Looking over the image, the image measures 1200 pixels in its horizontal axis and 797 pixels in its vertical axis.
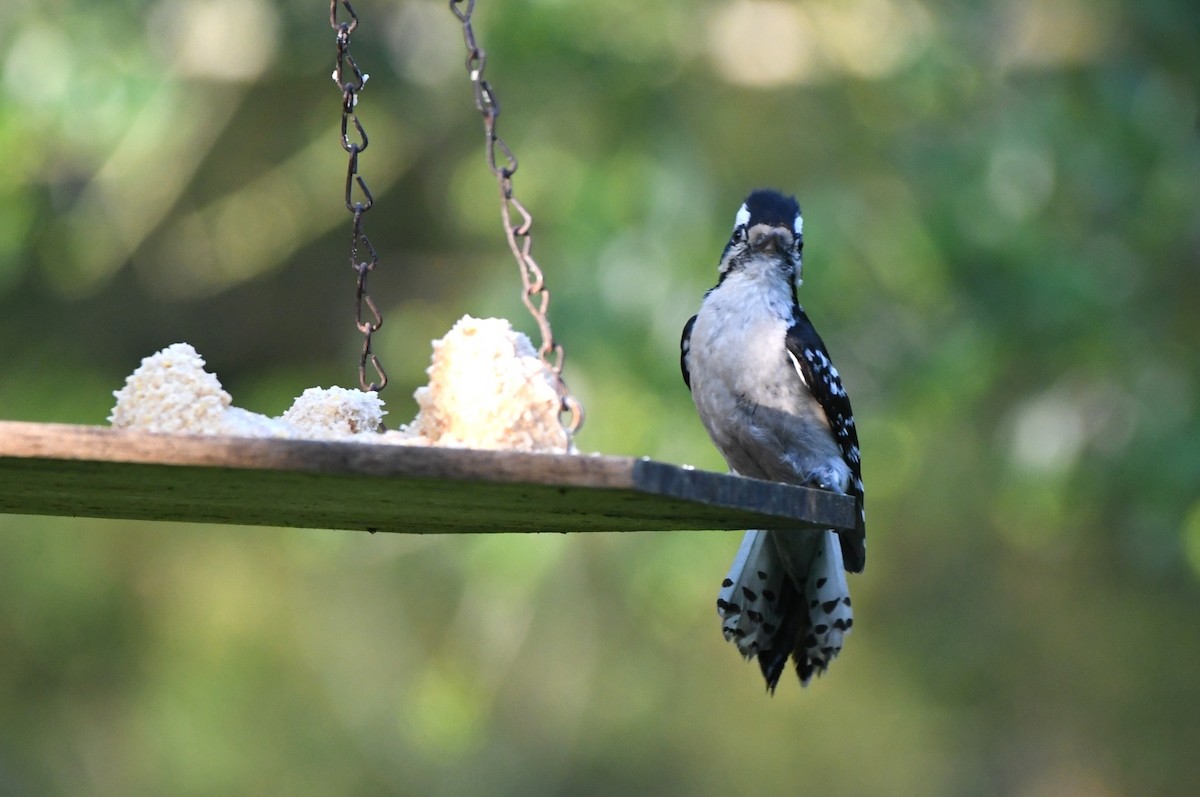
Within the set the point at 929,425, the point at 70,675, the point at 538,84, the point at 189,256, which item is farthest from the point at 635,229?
the point at 70,675

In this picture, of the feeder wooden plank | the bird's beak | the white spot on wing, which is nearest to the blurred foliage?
the bird's beak

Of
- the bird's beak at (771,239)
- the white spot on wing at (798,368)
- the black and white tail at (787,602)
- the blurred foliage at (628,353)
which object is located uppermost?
the blurred foliage at (628,353)

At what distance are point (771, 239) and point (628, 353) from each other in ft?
6.55

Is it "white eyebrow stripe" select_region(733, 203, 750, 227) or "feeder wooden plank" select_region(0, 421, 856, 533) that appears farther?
"white eyebrow stripe" select_region(733, 203, 750, 227)

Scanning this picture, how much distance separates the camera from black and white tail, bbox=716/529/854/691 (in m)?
4.18

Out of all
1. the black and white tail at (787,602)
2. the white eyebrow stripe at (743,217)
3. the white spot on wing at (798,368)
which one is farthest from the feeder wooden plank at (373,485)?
the white eyebrow stripe at (743,217)

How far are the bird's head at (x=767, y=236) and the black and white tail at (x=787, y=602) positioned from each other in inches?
28.1

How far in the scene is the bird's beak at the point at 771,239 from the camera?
4.12 meters

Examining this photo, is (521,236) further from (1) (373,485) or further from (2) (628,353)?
(2) (628,353)

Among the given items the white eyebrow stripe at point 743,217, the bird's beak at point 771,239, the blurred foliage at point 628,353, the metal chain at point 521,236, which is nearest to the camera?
the metal chain at point 521,236

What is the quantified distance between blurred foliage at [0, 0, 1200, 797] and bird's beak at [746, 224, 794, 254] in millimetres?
1872

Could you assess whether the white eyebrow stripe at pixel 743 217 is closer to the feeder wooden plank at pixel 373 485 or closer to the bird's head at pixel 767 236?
the bird's head at pixel 767 236

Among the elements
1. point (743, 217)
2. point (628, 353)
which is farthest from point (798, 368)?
point (628, 353)

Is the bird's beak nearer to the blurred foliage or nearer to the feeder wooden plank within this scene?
the feeder wooden plank
